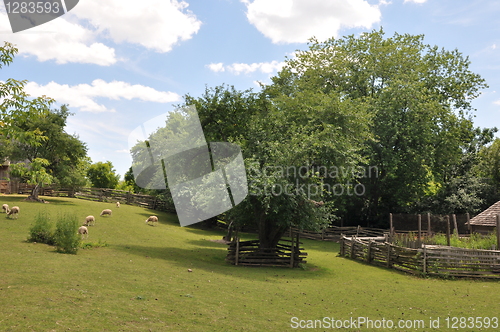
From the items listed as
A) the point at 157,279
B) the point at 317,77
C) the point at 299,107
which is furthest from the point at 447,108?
the point at 157,279

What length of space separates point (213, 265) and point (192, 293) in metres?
6.40

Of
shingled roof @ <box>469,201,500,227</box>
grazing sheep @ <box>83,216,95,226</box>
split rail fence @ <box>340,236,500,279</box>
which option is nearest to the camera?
split rail fence @ <box>340,236,500,279</box>

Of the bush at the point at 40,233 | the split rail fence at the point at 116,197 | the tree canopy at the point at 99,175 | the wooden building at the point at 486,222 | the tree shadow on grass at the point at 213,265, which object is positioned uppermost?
the tree canopy at the point at 99,175

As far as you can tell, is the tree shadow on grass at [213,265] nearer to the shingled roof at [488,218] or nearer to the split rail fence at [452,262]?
the split rail fence at [452,262]

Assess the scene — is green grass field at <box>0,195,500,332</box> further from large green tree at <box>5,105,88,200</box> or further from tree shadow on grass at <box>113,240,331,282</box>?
large green tree at <box>5,105,88,200</box>

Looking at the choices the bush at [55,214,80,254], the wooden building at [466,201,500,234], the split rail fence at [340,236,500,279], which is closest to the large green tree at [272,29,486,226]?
the wooden building at [466,201,500,234]

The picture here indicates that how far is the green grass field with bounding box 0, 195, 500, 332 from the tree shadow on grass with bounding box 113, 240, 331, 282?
0.17 ft

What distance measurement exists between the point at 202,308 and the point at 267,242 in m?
10.2

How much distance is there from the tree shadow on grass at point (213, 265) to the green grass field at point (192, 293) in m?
0.05

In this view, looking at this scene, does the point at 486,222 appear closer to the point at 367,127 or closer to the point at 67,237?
the point at 367,127

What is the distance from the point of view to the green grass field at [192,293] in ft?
28.0

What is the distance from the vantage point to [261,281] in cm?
1487

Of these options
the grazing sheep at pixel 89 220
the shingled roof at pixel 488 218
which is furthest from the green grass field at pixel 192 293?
the shingled roof at pixel 488 218

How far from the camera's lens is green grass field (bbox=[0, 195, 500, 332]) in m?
8.54
